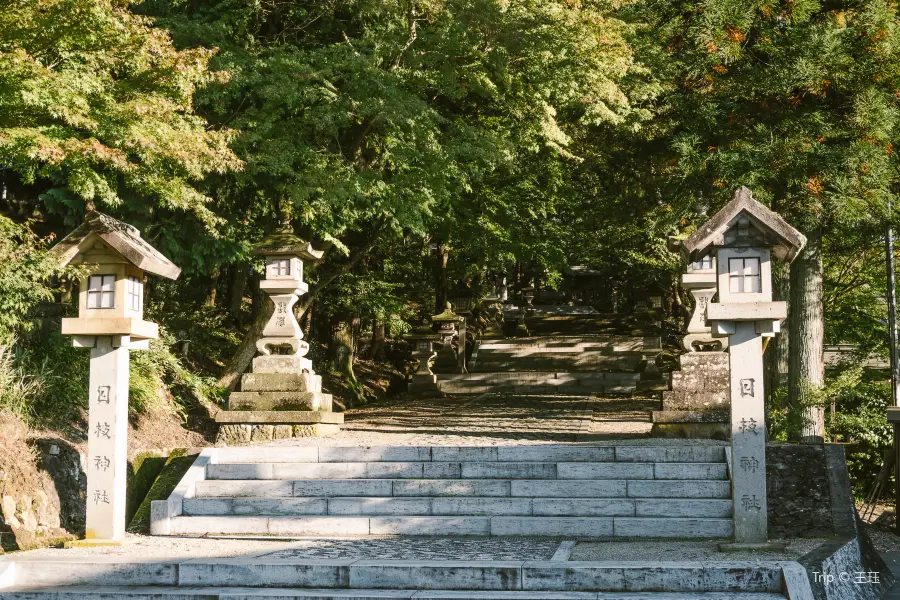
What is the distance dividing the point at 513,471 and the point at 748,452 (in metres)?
2.59

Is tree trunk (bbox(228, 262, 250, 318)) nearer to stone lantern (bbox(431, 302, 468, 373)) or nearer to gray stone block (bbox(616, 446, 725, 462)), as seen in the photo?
stone lantern (bbox(431, 302, 468, 373))

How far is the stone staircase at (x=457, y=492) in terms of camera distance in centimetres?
841

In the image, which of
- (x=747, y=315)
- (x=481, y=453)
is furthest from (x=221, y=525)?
(x=747, y=315)

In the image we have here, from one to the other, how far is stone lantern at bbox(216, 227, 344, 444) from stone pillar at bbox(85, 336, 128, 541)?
372 cm

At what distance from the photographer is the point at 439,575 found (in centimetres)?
652

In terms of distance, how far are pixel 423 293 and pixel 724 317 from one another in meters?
19.5

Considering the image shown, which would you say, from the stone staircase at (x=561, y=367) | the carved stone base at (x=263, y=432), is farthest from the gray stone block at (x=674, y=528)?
the stone staircase at (x=561, y=367)

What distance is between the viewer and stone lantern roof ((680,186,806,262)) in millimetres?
7918

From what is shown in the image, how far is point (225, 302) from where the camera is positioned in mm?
22531

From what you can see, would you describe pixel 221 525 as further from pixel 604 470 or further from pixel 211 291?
pixel 211 291

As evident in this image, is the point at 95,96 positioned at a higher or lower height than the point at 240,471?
higher

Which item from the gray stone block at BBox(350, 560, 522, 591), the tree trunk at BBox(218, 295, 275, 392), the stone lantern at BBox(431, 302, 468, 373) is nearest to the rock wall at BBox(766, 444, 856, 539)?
the gray stone block at BBox(350, 560, 522, 591)

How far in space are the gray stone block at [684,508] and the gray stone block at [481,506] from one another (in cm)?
109

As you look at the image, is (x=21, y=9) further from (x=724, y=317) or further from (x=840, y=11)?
(x=840, y=11)
